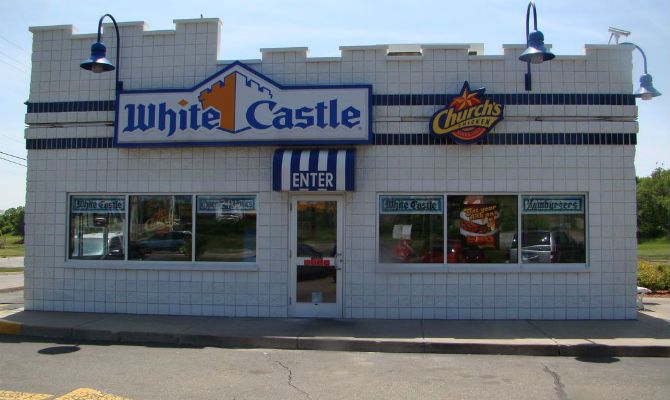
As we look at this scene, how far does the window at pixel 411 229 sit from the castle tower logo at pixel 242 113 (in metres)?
1.40

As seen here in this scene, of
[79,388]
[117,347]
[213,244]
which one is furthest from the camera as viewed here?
[213,244]

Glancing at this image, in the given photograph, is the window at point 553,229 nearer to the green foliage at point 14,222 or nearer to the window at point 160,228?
the window at point 160,228

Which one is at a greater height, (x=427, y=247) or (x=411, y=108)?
(x=411, y=108)

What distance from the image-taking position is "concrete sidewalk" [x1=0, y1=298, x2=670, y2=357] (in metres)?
8.63

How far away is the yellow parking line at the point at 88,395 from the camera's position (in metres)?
6.21

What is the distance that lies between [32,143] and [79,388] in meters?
6.77

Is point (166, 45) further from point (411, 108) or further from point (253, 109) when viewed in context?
point (411, 108)

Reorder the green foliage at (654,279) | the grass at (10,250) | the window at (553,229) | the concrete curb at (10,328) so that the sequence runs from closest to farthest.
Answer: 1. the concrete curb at (10,328)
2. the window at (553,229)
3. the green foliage at (654,279)
4. the grass at (10,250)

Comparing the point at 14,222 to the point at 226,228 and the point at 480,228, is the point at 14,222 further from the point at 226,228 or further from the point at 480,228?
the point at 480,228

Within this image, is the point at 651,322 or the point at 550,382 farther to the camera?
the point at 651,322

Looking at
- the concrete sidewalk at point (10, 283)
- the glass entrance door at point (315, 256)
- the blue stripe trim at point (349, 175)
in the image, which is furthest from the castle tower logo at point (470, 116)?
the concrete sidewalk at point (10, 283)

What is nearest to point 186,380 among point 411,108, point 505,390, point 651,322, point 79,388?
point 79,388

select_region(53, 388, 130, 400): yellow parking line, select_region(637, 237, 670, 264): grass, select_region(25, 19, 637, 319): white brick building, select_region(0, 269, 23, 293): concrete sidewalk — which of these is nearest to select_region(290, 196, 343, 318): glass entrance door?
select_region(25, 19, 637, 319): white brick building

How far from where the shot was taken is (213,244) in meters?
11.2
